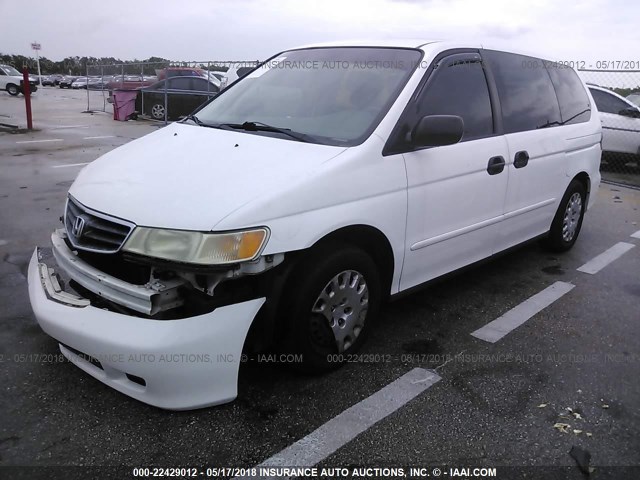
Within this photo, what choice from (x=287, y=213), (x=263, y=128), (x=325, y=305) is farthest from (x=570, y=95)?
(x=287, y=213)

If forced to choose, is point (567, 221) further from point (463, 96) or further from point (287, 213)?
point (287, 213)

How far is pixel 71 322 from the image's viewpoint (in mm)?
2492

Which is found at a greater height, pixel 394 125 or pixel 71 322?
pixel 394 125

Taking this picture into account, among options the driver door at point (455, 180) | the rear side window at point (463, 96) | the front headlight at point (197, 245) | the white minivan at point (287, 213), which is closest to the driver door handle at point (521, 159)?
the white minivan at point (287, 213)

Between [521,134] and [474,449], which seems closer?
[474,449]

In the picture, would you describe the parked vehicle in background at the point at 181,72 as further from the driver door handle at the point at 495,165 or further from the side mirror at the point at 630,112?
the driver door handle at the point at 495,165

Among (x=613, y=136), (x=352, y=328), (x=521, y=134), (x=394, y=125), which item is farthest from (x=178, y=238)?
(x=613, y=136)

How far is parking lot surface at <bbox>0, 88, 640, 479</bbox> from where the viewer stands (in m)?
2.38

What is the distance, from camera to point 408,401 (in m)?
2.77

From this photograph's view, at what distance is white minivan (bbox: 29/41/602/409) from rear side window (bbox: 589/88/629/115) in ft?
23.6

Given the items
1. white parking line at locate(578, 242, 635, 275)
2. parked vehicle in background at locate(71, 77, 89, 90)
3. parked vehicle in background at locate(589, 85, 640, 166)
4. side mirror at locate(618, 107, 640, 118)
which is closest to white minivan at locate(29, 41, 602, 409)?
white parking line at locate(578, 242, 635, 275)

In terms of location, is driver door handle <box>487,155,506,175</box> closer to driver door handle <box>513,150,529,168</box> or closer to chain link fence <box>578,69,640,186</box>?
driver door handle <box>513,150,529,168</box>

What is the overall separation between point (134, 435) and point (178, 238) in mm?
928

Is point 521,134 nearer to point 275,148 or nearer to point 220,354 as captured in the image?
point 275,148
